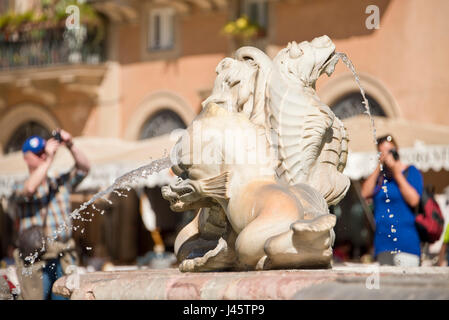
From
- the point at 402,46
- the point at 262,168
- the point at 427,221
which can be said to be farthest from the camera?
the point at 402,46

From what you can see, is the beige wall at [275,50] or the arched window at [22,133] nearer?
the beige wall at [275,50]

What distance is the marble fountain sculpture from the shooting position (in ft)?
15.3

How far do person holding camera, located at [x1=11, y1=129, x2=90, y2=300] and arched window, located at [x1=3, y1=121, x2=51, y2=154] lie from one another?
17295mm

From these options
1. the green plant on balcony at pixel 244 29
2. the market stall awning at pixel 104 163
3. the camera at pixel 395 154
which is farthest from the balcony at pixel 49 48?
the camera at pixel 395 154

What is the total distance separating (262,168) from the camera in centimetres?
504

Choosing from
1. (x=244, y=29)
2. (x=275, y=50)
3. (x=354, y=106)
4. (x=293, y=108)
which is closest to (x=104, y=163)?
(x=354, y=106)

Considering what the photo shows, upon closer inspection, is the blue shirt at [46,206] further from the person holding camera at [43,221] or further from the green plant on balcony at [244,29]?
the green plant on balcony at [244,29]

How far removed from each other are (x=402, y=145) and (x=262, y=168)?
813 centimetres

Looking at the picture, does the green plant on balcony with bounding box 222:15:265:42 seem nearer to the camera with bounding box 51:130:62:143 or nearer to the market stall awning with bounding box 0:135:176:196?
the market stall awning with bounding box 0:135:176:196

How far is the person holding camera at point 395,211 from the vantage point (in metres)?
7.09

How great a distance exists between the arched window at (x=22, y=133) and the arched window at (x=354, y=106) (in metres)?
7.92

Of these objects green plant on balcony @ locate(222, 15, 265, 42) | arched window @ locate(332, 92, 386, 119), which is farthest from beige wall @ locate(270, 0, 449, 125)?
green plant on balcony @ locate(222, 15, 265, 42)

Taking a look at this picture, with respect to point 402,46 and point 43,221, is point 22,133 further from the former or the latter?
point 43,221
